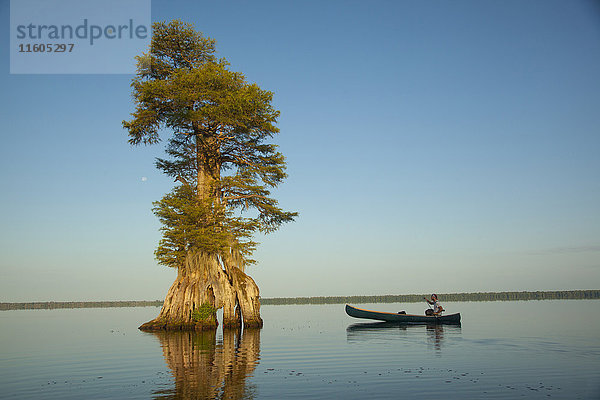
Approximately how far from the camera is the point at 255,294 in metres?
44.3

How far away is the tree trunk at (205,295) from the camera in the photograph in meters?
41.2

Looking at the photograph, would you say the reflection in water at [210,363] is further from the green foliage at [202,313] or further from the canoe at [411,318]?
the canoe at [411,318]

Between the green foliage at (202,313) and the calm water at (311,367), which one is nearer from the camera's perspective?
the calm water at (311,367)

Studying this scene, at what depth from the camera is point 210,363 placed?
22.6m

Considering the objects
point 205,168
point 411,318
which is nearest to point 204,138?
point 205,168

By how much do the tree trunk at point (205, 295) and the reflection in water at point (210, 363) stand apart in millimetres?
2937

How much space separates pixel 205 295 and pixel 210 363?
19.5 meters

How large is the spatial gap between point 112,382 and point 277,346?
1339cm

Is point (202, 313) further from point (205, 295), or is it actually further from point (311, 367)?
point (311, 367)

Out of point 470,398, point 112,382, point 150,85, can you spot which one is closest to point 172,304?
point 150,85

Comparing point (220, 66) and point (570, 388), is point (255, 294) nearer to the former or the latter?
point (220, 66)

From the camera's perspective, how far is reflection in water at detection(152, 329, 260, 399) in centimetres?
1603

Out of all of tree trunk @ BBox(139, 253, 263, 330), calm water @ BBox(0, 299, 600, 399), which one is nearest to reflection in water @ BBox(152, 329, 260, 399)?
calm water @ BBox(0, 299, 600, 399)

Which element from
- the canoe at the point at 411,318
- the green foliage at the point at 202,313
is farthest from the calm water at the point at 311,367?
the canoe at the point at 411,318
